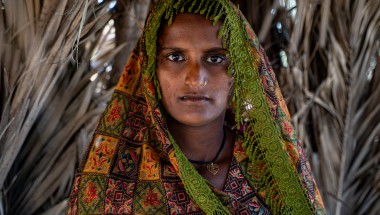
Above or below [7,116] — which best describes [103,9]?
above

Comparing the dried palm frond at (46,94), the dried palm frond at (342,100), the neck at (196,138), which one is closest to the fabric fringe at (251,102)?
the neck at (196,138)

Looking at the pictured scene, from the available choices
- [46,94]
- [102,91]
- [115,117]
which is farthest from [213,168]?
[102,91]

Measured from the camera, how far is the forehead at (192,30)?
1.80 metres

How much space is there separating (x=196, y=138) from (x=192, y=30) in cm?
32

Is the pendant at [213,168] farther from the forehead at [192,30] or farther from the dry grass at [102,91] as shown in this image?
the dry grass at [102,91]

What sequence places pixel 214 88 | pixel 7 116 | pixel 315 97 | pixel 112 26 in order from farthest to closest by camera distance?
pixel 315 97 → pixel 112 26 → pixel 7 116 → pixel 214 88

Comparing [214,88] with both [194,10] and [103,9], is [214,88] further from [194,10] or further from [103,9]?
[103,9]

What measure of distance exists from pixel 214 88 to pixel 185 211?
0.34 meters

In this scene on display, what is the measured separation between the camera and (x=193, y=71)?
5.76 feet

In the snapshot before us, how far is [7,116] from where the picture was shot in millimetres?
2004

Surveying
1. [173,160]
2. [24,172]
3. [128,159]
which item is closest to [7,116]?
[24,172]

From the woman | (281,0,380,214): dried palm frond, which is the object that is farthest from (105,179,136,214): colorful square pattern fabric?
(281,0,380,214): dried palm frond

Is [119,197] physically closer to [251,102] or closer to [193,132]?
[193,132]

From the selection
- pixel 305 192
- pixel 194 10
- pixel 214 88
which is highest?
pixel 194 10
